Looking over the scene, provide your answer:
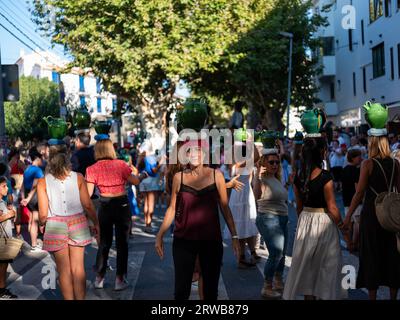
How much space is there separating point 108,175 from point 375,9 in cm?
2959

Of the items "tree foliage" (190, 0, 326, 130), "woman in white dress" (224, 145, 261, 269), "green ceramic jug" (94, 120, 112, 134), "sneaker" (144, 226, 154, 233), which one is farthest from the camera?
→ "tree foliage" (190, 0, 326, 130)

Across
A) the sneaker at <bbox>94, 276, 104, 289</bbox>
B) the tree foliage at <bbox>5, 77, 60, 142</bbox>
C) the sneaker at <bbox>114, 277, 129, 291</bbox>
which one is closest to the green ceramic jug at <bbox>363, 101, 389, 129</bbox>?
the sneaker at <bbox>114, 277, 129, 291</bbox>

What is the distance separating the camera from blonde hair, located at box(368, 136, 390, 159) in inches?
266

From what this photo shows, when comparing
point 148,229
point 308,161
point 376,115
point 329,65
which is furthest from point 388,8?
point 308,161

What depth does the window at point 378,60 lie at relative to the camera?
34806 millimetres

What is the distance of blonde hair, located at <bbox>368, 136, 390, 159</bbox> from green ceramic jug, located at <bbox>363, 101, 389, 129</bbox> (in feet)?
0.81

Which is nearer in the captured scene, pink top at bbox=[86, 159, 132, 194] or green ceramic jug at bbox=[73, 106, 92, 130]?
pink top at bbox=[86, 159, 132, 194]

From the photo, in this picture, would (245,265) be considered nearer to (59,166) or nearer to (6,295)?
(6,295)

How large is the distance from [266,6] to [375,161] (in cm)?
3085

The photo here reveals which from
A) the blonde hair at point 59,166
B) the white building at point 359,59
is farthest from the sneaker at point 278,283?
the white building at point 359,59

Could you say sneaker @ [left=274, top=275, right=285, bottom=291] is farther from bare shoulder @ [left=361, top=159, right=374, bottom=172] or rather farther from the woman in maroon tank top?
the woman in maroon tank top

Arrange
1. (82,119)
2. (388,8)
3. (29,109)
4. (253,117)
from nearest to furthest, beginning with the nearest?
(82,119) → (388,8) → (253,117) → (29,109)

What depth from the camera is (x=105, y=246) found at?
27.9ft

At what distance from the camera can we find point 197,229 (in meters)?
5.71
